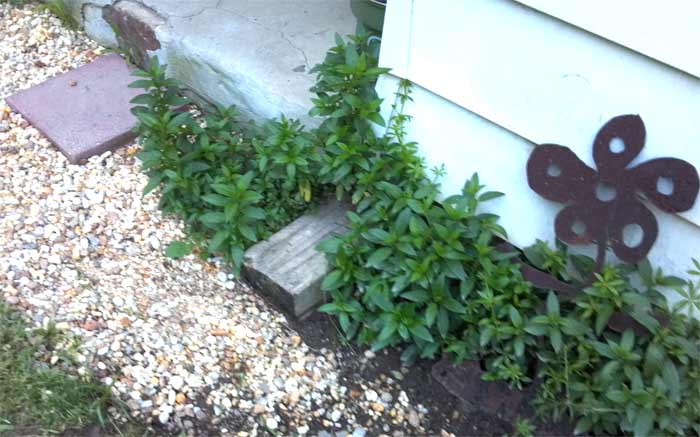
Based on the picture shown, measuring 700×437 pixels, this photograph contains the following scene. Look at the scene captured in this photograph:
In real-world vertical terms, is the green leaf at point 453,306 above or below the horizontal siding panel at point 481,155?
below

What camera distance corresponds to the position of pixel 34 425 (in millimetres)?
2301

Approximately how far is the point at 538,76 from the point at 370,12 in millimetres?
832

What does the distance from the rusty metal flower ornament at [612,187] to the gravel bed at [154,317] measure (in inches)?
29.2

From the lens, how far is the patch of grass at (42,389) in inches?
90.8

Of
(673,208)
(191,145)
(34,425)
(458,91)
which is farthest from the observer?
(191,145)

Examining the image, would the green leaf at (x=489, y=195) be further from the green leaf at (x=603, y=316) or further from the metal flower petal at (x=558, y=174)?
the green leaf at (x=603, y=316)

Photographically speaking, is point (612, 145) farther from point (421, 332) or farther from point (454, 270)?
point (421, 332)

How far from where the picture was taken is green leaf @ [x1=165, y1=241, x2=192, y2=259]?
278cm

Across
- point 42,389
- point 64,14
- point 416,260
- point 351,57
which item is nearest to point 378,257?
point 416,260

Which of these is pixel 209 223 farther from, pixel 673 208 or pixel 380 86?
pixel 673 208

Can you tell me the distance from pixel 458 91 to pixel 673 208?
28.8 inches

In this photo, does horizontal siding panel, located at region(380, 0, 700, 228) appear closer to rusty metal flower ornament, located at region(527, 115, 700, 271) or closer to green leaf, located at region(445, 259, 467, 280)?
rusty metal flower ornament, located at region(527, 115, 700, 271)

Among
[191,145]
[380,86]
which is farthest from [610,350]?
[191,145]

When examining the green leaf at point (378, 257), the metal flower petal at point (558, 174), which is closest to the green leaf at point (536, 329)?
the metal flower petal at point (558, 174)
